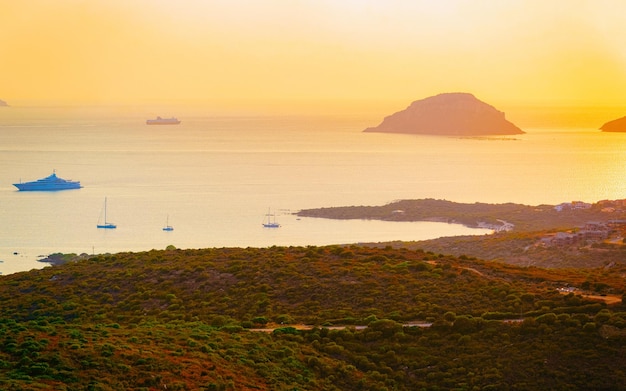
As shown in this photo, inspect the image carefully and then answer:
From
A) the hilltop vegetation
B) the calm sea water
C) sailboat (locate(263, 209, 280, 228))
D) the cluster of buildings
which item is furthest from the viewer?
sailboat (locate(263, 209, 280, 228))

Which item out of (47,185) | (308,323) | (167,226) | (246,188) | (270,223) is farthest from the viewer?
(246,188)

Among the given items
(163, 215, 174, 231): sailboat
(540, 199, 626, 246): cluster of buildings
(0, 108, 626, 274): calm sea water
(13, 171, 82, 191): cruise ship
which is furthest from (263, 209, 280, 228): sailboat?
(13, 171, 82, 191): cruise ship

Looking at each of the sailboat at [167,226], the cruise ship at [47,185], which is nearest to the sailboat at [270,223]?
the sailboat at [167,226]

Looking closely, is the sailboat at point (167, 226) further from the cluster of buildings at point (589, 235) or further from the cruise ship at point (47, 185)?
the cluster of buildings at point (589, 235)

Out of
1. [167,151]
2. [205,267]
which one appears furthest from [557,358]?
[167,151]

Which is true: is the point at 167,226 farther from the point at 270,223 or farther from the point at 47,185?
the point at 47,185

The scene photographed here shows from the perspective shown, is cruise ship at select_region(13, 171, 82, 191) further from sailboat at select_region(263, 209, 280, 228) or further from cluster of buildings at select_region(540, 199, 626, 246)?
cluster of buildings at select_region(540, 199, 626, 246)

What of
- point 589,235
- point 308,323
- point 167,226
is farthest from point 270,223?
point 308,323
